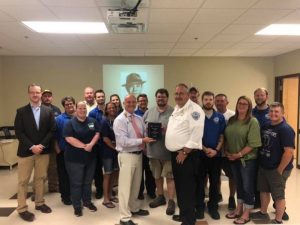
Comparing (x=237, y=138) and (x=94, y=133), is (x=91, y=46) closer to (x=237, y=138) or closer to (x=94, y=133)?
(x=94, y=133)

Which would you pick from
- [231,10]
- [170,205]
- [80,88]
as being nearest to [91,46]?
[80,88]

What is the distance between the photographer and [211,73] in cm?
746

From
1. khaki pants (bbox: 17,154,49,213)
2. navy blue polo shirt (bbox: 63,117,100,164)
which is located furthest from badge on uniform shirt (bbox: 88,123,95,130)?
khaki pants (bbox: 17,154,49,213)

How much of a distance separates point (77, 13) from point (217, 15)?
1.77 meters

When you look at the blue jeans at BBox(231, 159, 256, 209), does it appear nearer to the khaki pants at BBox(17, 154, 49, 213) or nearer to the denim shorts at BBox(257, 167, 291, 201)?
the denim shorts at BBox(257, 167, 291, 201)

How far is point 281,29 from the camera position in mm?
4461

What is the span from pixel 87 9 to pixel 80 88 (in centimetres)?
404

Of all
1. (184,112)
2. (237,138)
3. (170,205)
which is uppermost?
(184,112)

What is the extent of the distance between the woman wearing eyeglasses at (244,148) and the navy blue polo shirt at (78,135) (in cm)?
164

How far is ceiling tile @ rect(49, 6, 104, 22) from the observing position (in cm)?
343

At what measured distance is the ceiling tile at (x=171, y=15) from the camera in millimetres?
3480

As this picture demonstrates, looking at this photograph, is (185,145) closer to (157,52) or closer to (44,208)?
(44,208)

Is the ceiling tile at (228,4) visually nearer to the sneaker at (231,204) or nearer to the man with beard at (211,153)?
the man with beard at (211,153)

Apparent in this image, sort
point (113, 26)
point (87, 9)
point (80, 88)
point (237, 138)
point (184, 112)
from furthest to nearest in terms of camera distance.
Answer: point (80, 88)
point (113, 26)
point (87, 9)
point (237, 138)
point (184, 112)
